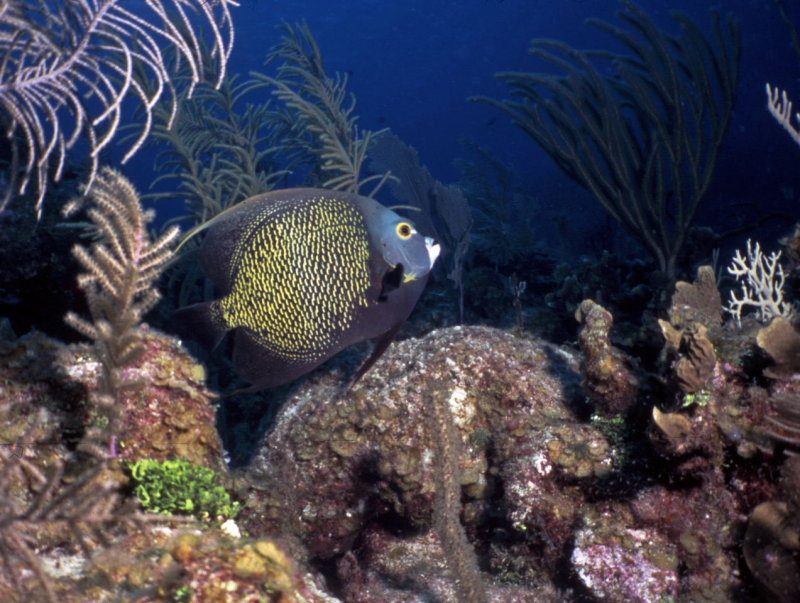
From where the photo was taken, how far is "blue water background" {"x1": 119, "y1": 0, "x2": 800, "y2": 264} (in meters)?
17.0

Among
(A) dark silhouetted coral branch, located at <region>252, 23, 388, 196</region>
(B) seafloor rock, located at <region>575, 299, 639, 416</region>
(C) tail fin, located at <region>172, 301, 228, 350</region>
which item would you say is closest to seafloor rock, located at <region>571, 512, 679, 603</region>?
(B) seafloor rock, located at <region>575, 299, 639, 416</region>

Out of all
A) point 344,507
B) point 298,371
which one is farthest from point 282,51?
point 344,507

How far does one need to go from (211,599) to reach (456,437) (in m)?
1.26

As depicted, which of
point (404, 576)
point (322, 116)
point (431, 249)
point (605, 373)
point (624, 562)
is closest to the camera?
point (624, 562)

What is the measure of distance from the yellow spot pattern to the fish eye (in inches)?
6.6

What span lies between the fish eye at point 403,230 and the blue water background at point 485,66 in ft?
25.2

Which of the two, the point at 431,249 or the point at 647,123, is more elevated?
the point at 647,123

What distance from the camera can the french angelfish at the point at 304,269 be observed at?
2.37 meters

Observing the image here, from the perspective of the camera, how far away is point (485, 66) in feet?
284

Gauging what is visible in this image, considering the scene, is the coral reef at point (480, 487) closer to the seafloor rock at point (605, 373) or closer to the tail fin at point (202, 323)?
the seafloor rock at point (605, 373)

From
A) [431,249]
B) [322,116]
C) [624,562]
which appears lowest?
[624,562]

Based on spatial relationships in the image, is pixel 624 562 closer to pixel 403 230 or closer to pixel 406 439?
pixel 406 439

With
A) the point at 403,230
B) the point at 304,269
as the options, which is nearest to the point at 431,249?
the point at 403,230

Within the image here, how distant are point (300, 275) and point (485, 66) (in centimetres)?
9535
